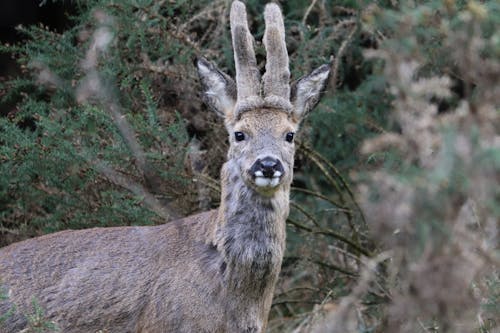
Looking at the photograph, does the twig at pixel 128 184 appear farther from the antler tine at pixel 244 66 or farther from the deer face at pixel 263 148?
the antler tine at pixel 244 66

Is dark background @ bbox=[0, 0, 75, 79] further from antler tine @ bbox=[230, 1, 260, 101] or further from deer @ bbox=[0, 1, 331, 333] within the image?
antler tine @ bbox=[230, 1, 260, 101]

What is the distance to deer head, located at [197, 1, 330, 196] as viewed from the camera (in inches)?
231

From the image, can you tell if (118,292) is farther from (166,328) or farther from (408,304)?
(408,304)

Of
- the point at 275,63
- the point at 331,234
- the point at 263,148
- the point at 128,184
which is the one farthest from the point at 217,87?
the point at 331,234

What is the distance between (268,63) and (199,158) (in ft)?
6.57

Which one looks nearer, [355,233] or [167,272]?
[167,272]

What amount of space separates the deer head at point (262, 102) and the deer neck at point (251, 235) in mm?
90

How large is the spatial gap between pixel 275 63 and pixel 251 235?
1.22 meters

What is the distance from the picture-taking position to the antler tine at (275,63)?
6.23 meters

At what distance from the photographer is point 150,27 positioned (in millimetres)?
8094

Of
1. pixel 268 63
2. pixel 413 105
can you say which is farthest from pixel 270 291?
pixel 413 105

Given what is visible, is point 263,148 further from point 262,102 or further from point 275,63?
point 275,63

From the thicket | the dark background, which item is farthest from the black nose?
the dark background

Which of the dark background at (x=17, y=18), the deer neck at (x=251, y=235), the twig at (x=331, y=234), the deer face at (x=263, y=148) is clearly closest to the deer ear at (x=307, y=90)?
the deer face at (x=263, y=148)
